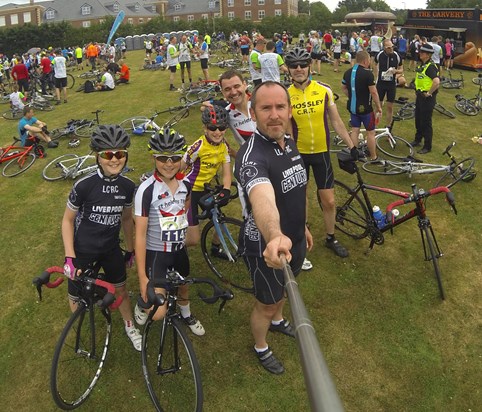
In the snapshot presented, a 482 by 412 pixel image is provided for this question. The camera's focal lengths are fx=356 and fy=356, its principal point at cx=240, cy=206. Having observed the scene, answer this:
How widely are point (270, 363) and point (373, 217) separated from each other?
9.66 feet

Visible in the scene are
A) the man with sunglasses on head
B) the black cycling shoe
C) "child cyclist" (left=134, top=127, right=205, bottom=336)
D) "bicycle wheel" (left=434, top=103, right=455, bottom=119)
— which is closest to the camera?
"child cyclist" (left=134, top=127, right=205, bottom=336)

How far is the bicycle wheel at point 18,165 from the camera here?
10.3 meters

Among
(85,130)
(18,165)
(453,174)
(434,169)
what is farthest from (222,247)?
(85,130)

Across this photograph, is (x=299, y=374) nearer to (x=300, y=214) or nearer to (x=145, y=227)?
(x=300, y=214)

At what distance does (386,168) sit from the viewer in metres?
8.47

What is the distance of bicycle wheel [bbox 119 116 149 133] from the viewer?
12.8 meters

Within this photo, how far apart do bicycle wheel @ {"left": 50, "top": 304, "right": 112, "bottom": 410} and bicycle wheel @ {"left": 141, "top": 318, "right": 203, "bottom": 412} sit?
Answer: 648 millimetres

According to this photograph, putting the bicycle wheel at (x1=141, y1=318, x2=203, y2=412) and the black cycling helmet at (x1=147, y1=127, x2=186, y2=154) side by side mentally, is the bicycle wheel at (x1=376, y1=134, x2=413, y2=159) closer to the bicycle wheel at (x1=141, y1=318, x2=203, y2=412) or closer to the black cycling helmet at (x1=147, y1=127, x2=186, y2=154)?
the black cycling helmet at (x1=147, y1=127, x2=186, y2=154)

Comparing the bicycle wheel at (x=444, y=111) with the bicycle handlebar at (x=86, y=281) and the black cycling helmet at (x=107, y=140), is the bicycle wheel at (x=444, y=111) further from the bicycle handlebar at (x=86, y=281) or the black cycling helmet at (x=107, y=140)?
the bicycle handlebar at (x=86, y=281)

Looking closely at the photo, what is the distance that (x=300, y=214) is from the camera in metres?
3.43

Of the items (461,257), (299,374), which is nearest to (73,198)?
(299,374)

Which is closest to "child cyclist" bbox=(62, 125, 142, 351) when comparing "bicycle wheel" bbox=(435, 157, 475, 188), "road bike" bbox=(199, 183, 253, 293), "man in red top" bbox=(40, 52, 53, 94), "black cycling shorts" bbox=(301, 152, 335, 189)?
"road bike" bbox=(199, 183, 253, 293)

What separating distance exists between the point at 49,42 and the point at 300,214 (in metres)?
60.0

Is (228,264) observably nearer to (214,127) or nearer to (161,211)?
(214,127)
